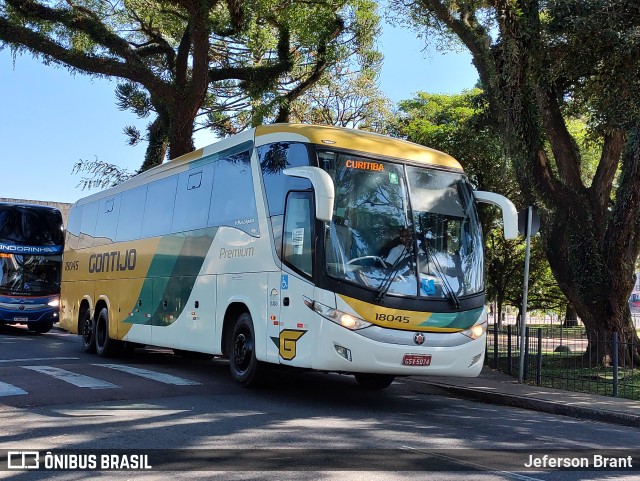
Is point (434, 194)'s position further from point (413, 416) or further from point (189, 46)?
point (189, 46)

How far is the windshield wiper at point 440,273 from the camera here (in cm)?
938

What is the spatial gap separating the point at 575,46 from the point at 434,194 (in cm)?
569

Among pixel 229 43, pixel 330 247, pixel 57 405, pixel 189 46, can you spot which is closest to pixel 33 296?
pixel 189 46

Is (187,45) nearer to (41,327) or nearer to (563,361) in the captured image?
(41,327)

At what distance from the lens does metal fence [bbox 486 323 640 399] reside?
39.6 ft

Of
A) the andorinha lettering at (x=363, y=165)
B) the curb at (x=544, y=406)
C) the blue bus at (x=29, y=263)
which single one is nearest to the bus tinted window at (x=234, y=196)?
the andorinha lettering at (x=363, y=165)

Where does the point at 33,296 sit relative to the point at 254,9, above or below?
below

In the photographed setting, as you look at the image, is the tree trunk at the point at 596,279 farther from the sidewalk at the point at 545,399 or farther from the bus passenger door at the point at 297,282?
the bus passenger door at the point at 297,282

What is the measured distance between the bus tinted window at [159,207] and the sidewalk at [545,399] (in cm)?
564

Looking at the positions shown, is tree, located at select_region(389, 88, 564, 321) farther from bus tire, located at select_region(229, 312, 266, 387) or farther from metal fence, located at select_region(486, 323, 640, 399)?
bus tire, located at select_region(229, 312, 266, 387)

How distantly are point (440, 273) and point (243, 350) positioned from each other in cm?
327

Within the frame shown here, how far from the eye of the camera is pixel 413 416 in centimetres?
912

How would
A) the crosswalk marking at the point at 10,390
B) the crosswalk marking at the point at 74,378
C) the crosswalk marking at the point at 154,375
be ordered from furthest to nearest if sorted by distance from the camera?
the crosswalk marking at the point at 154,375 → the crosswalk marking at the point at 74,378 → the crosswalk marking at the point at 10,390

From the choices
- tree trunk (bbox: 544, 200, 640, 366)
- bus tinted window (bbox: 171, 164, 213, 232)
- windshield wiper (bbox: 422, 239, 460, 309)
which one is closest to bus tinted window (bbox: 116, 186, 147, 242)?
bus tinted window (bbox: 171, 164, 213, 232)
